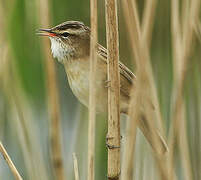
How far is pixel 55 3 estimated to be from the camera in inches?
121

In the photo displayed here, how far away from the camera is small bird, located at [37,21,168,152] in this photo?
2.46m

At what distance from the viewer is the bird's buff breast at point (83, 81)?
8.07 feet

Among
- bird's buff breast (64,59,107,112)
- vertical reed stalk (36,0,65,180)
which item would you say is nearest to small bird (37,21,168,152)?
bird's buff breast (64,59,107,112)

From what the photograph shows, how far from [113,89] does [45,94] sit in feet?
4.68

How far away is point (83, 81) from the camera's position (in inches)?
96.7

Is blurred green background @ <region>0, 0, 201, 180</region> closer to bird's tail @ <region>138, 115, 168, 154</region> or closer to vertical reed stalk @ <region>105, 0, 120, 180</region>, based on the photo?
bird's tail @ <region>138, 115, 168, 154</region>

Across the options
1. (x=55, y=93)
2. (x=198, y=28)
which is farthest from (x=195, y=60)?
(x=55, y=93)

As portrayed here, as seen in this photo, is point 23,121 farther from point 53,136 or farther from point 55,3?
point 55,3

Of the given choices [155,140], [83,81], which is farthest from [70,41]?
Answer: [155,140]

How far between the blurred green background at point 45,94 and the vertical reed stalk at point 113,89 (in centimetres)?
63

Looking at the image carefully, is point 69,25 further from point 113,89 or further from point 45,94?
point 45,94

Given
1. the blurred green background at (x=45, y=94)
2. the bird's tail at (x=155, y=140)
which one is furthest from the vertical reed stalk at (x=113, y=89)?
the blurred green background at (x=45, y=94)

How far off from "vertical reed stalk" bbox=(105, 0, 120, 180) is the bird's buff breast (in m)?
0.54

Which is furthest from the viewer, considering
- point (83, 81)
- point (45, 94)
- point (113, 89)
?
point (45, 94)
